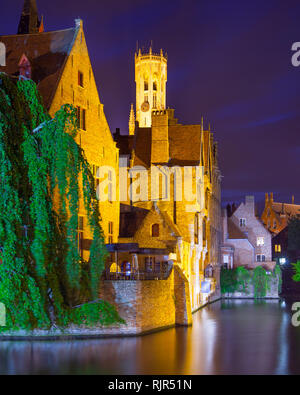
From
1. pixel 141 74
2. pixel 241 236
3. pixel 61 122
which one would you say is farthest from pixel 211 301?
pixel 141 74

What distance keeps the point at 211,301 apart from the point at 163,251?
73.9 ft

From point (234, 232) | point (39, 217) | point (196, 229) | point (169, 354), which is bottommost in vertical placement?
point (169, 354)

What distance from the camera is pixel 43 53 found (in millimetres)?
33750

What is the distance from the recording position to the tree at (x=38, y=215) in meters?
22.2

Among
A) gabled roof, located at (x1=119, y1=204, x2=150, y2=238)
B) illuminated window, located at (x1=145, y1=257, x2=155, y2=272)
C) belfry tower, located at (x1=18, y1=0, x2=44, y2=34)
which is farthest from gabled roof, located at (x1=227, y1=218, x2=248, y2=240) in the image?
belfry tower, located at (x1=18, y1=0, x2=44, y2=34)

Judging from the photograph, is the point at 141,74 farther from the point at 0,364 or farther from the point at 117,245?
the point at 0,364

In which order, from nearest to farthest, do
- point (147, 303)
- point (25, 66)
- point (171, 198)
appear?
point (147, 303), point (25, 66), point (171, 198)

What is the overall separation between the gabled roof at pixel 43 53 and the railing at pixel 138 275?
10.6m

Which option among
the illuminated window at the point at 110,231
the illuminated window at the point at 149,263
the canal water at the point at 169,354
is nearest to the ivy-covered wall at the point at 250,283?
the illuminated window at the point at 149,263

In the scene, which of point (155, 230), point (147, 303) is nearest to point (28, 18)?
point (155, 230)

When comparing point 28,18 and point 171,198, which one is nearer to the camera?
point 171,198

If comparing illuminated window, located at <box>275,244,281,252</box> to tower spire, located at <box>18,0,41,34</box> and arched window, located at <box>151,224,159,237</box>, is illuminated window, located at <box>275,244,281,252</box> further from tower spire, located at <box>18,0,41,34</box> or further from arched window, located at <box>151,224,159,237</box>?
tower spire, located at <box>18,0,41,34</box>

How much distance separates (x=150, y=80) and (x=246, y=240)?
56.0 m

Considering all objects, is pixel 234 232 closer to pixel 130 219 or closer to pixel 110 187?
pixel 130 219
